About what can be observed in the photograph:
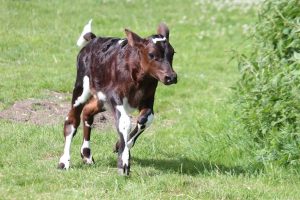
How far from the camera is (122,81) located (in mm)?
7926

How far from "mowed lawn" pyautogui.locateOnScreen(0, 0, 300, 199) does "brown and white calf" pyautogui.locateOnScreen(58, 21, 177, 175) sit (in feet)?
1.29

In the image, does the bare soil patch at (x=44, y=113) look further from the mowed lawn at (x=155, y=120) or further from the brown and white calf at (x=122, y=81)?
the brown and white calf at (x=122, y=81)

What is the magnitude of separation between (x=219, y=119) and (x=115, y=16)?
815cm

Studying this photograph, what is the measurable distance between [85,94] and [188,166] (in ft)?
4.95

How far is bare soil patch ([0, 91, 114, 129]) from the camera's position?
1066cm

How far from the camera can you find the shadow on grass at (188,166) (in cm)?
845

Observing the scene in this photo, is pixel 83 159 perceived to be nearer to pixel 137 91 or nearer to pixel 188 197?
pixel 137 91

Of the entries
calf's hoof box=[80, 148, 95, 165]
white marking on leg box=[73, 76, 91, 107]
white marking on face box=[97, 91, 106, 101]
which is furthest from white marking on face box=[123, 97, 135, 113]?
calf's hoof box=[80, 148, 95, 165]

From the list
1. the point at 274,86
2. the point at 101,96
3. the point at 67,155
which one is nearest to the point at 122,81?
the point at 101,96

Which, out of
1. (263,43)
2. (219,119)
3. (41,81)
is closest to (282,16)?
(263,43)

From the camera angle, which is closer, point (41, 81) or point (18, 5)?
point (41, 81)

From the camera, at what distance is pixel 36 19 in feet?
56.4

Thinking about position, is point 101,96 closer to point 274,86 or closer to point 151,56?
point 151,56

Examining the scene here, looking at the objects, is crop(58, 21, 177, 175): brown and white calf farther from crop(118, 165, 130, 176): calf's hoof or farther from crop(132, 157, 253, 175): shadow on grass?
crop(132, 157, 253, 175): shadow on grass
